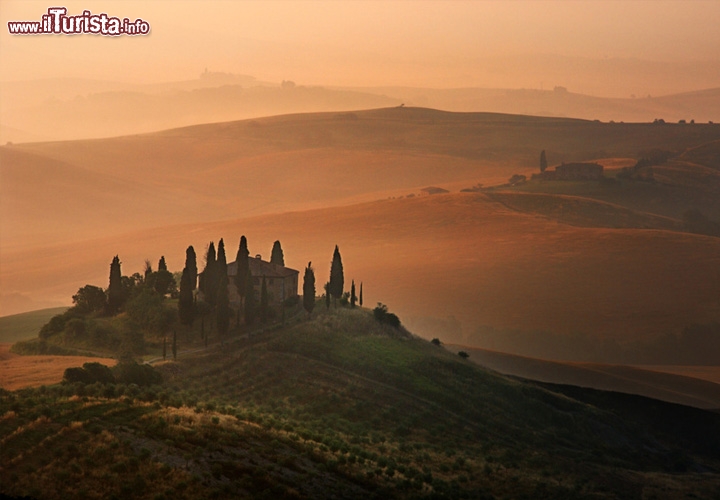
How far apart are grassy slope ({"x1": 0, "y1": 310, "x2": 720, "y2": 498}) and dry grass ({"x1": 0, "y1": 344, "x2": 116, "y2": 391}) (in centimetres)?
421

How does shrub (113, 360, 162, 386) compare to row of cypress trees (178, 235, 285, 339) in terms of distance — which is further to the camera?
row of cypress trees (178, 235, 285, 339)

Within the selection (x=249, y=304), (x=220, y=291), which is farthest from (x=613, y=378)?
(x=220, y=291)

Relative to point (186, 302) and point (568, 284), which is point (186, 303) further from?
point (568, 284)

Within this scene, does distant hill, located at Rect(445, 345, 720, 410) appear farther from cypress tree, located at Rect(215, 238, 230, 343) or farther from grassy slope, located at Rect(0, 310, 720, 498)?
cypress tree, located at Rect(215, 238, 230, 343)

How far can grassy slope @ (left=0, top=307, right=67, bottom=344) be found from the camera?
84688 millimetres

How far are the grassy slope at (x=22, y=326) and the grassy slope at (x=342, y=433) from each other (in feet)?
70.4

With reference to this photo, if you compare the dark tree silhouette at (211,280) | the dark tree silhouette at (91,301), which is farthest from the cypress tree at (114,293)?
the dark tree silhouette at (211,280)

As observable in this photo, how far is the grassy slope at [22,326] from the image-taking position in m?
84.7

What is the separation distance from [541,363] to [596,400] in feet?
48.5

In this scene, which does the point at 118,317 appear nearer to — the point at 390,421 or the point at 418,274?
the point at 390,421

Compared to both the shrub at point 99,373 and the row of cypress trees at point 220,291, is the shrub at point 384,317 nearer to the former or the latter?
the row of cypress trees at point 220,291

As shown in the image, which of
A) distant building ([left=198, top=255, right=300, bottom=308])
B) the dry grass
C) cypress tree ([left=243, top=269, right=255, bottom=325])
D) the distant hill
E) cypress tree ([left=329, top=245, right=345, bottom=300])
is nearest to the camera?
the dry grass

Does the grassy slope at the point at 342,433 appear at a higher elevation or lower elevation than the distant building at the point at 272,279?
lower

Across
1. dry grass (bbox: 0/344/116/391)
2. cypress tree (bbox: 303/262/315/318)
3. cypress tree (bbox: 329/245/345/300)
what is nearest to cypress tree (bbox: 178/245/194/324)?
dry grass (bbox: 0/344/116/391)
